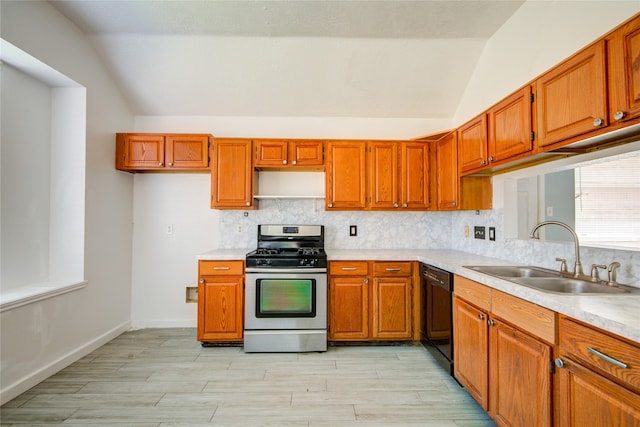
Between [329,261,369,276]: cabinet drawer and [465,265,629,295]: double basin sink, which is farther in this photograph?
[329,261,369,276]: cabinet drawer

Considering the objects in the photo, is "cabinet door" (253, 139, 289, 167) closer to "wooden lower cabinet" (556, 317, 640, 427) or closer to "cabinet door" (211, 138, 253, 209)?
"cabinet door" (211, 138, 253, 209)

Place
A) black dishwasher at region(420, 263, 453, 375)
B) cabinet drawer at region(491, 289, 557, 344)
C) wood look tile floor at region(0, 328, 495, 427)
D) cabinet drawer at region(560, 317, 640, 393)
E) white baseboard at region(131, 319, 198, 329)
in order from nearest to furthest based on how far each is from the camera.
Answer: cabinet drawer at region(560, 317, 640, 393) → cabinet drawer at region(491, 289, 557, 344) → wood look tile floor at region(0, 328, 495, 427) → black dishwasher at region(420, 263, 453, 375) → white baseboard at region(131, 319, 198, 329)

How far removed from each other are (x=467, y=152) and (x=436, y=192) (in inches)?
26.7

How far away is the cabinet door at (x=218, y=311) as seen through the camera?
2.79m

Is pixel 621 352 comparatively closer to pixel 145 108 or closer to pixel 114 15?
pixel 114 15

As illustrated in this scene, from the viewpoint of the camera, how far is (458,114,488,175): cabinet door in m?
2.24

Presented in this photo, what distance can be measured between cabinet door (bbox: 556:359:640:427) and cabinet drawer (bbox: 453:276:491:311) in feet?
1.79

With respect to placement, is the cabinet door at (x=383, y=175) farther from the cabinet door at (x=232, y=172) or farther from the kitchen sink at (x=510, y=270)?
the cabinet door at (x=232, y=172)

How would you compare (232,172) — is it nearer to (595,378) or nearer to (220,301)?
(220,301)

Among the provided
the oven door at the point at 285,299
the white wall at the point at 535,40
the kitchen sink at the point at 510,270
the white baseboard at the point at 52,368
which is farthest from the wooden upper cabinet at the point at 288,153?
the white baseboard at the point at 52,368

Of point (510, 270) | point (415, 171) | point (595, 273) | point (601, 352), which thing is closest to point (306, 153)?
point (415, 171)

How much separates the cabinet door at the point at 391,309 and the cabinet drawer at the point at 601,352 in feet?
5.37

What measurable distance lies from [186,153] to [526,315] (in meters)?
3.20

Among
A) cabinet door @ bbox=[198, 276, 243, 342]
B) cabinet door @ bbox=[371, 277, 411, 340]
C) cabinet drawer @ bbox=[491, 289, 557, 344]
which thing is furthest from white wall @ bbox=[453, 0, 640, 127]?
cabinet door @ bbox=[198, 276, 243, 342]
